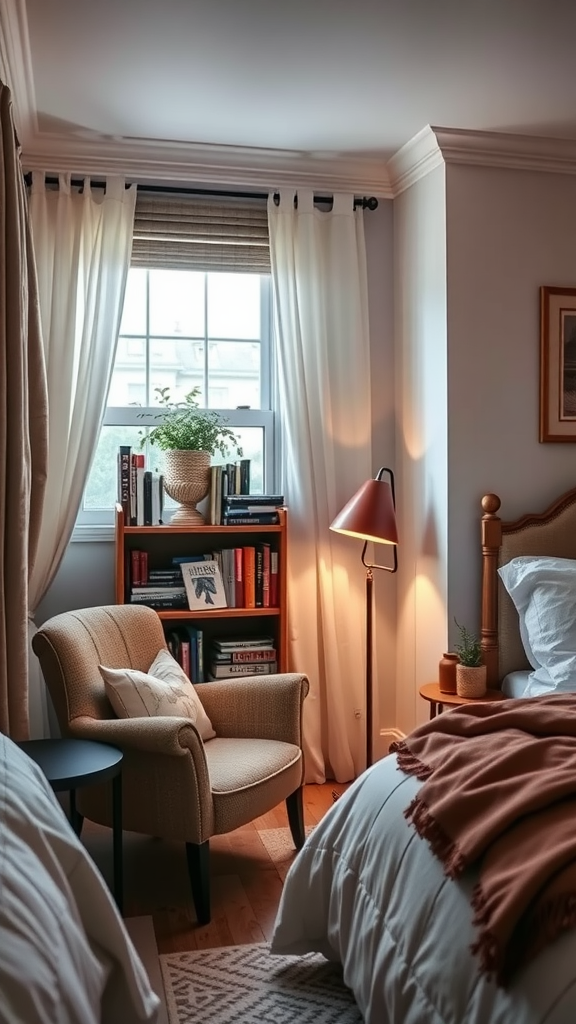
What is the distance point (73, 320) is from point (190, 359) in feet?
1.92

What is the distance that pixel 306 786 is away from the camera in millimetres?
3885

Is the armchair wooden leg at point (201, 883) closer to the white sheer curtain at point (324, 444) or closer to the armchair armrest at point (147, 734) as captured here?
the armchair armrest at point (147, 734)

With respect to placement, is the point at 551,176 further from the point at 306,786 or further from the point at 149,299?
the point at 306,786

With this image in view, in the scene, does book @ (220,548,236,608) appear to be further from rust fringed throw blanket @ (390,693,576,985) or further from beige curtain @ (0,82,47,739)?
rust fringed throw blanket @ (390,693,576,985)

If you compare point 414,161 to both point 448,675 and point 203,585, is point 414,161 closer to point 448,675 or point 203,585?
point 203,585

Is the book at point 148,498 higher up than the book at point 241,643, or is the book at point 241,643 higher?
the book at point 148,498

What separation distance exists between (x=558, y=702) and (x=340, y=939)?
2.54 ft

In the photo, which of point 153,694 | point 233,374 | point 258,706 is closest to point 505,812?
point 153,694

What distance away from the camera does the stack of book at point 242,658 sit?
3.74 meters

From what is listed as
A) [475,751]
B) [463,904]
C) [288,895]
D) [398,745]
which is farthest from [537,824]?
[288,895]

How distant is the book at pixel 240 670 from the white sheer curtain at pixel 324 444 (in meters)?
0.14

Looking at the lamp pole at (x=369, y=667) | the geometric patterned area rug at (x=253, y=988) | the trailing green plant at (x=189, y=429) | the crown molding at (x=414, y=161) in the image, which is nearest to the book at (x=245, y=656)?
the lamp pole at (x=369, y=667)

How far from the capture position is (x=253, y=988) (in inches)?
91.1

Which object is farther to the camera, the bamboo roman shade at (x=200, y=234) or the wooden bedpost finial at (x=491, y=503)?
the bamboo roman shade at (x=200, y=234)
